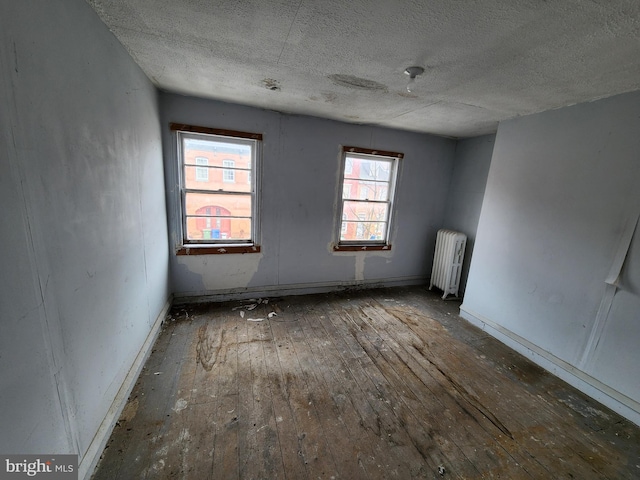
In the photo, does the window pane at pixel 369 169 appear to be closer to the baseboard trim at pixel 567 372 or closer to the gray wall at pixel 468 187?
the gray wall at pixel 468 187

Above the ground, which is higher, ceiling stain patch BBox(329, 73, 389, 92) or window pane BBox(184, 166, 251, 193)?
ceiling stain patch BBox(329, 73, 389, 92)

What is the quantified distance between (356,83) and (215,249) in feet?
7.51

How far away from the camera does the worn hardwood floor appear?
56.2 inches

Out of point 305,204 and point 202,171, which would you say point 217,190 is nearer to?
point 202,171

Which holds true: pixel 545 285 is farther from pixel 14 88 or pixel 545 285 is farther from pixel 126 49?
pixel 126 49

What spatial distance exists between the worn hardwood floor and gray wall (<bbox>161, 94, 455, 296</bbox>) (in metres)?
0.73

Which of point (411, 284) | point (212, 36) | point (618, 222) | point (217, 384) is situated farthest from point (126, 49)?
point (411, 284)

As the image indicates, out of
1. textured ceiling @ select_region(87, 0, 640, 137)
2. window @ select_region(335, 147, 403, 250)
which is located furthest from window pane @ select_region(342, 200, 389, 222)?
textured ceiling @ select_region(87, 0, 640, 137)

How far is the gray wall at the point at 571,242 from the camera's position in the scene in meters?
1.87

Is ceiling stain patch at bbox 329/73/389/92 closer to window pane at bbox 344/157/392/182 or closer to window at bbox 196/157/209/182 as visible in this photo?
window pane at bbox 344/157/392/182

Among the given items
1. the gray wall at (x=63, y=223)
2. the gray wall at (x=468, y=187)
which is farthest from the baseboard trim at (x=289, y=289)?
the gray wall at (x=63, y=223)

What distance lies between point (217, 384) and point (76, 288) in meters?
1.18

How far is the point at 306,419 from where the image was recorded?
168cm

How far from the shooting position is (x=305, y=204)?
3.31 m
